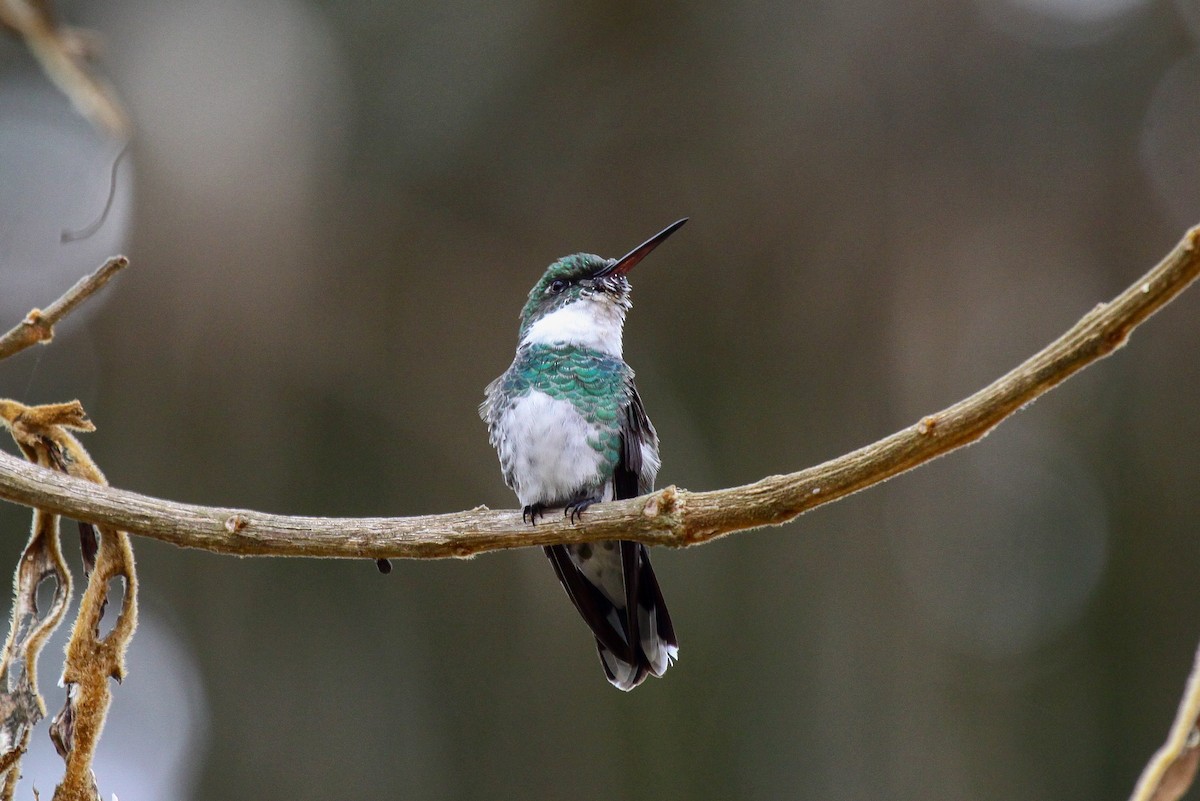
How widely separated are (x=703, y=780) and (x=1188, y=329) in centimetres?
399

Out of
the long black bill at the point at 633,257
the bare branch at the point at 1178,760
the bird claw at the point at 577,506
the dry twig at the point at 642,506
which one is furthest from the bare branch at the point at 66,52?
the bare branch at the point at 1178,760

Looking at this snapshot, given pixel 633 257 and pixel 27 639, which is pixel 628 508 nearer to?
pixel 27 639

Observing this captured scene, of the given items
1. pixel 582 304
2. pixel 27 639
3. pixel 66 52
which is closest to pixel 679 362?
pixel 582 304

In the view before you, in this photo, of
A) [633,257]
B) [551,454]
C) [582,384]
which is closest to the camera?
[551,454]

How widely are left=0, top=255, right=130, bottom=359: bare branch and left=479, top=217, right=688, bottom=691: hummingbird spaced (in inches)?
48.7

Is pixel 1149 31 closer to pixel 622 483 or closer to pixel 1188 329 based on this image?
pixel 1188 329

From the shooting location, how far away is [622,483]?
3223 mm

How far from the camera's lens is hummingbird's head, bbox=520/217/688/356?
11.6 ft

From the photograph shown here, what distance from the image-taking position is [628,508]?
2006 mm

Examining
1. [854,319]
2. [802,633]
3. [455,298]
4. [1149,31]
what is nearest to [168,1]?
[455,298]

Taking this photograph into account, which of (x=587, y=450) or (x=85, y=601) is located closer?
(x=85, y=601)

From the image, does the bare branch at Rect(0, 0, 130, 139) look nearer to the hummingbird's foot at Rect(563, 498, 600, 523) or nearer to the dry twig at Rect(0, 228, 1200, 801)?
the dry twig at Rect(0, 228, 1200, 801)

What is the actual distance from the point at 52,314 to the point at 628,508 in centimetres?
103

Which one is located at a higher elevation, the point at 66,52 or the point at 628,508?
the point at 66,52
